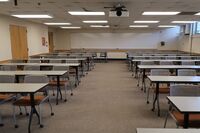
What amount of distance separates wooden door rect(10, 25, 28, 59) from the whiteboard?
734 centimetres

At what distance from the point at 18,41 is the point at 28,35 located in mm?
1292

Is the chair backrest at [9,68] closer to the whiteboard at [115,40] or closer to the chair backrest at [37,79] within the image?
the chair backrest at [37,79]

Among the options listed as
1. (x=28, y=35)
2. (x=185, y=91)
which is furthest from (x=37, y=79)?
(x=28, y=35)

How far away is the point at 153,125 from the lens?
3.81 metres

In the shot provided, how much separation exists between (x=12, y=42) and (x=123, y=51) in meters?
9.91

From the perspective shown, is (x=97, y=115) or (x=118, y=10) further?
(x=118, y=10)

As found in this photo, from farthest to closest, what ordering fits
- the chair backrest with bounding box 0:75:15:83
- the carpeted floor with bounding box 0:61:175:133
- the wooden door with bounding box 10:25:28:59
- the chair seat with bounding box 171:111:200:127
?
1. the wooden door with bounding box 10:25:28:59
2. the chair backrest with bounding box 0:75:15:83
3. the carpeted floor with bounding box 0:61:175:133
4. the chair seat with bounding box 171:111:200:127

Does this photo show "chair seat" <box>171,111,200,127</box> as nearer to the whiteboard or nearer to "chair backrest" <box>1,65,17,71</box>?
"chair backrest" <box>1,65,17,71</box>

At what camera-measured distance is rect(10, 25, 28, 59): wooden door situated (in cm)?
900

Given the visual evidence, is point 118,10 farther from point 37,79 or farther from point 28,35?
point 28,35

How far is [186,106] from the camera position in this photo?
2561 millimetres

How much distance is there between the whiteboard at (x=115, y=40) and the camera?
16.7 m

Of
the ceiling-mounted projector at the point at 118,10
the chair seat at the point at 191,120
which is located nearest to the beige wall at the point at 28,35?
the ceiling-mounted projector at the point at 118,10

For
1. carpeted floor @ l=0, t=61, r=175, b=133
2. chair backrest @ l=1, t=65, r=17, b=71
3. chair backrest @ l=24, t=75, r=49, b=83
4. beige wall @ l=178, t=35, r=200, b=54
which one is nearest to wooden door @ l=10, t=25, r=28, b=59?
chair backrest @ l=1, t=65, r=17, b=71
